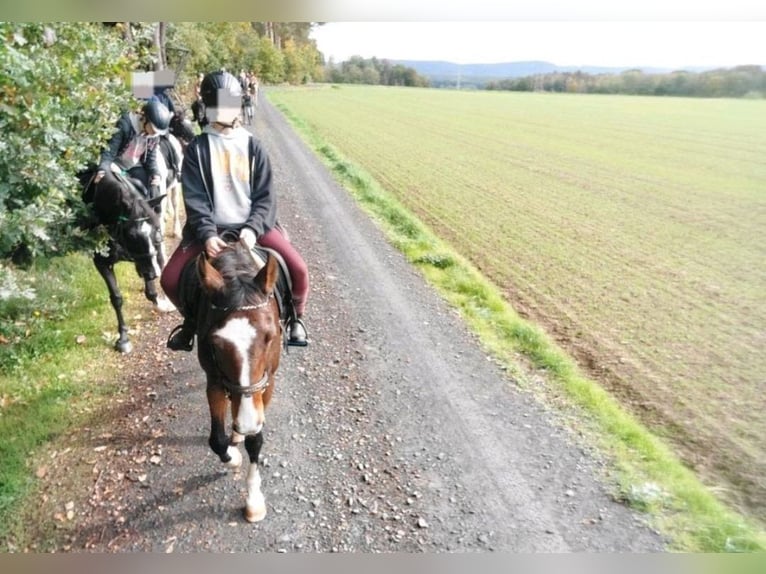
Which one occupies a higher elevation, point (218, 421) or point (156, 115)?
point (156, 115)

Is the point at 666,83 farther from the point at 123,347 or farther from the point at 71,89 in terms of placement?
the point at 123,347

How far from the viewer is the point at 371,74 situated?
38.6ft

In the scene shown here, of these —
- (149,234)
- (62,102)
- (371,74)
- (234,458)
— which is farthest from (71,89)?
(371,74)

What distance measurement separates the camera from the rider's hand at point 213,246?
355 cm

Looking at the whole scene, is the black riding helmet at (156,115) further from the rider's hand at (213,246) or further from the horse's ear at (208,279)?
the horse's ear at (208,279)

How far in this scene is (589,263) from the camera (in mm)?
9359

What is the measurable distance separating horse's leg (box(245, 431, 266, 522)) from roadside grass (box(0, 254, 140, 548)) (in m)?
1.46

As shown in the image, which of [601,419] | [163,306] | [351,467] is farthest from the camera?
[163,306]

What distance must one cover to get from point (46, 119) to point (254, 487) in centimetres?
326

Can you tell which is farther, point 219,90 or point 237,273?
point 219,90

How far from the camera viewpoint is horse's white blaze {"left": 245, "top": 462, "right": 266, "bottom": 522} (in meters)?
3.56

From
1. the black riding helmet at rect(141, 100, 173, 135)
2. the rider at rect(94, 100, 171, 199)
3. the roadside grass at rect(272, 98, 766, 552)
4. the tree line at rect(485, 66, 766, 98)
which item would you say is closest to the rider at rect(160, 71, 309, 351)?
the rider at rect(94, 100, 171, 199)

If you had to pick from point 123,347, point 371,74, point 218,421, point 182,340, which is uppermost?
point 371,74

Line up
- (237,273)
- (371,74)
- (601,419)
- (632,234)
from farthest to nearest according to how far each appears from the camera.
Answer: (371,74)
(632,234)
(601,419)
(237,273)
